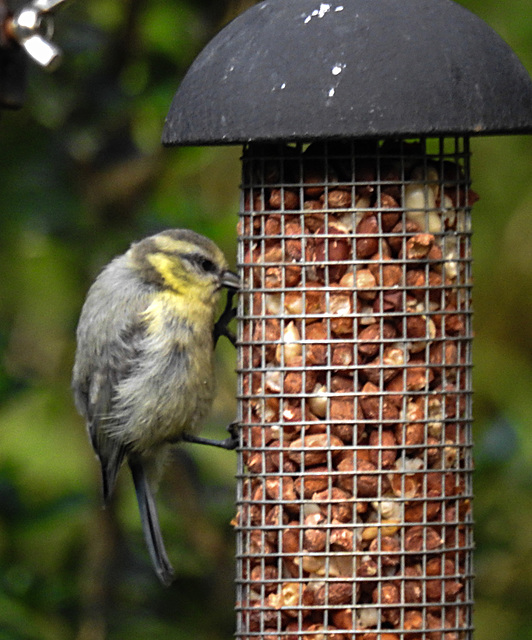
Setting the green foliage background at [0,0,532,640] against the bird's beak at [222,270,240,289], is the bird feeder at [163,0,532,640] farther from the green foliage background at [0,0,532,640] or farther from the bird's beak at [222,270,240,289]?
the green foliage background at [0,0,532,640]

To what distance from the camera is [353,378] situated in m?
3.85

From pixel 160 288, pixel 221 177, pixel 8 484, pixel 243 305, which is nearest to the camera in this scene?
pixel 243 305

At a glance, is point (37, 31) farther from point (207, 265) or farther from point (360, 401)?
point (360, 401)

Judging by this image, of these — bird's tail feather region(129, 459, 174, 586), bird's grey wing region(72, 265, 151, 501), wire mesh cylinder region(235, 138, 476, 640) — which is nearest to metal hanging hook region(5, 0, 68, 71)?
wire mesh cylinder region(235, 138, 476, 640)

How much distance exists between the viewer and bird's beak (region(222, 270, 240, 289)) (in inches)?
173

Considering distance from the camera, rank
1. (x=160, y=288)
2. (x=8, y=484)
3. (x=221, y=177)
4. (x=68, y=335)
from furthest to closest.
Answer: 1. (x=221, y=177)
2. (x=68, y=335)
3. (x=8, y=484)
4. (x=160, y=288)

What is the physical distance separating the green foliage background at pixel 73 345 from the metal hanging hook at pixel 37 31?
169 cm

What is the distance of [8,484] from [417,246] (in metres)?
2.60

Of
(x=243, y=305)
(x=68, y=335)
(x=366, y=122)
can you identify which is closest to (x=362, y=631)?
(x=243, y=305)

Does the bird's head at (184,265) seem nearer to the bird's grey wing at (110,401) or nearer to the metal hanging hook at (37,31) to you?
the bird's grey wing at (110,401)

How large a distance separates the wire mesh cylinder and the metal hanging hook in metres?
0.75

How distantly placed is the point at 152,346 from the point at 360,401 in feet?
3.79

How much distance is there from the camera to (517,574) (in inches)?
224

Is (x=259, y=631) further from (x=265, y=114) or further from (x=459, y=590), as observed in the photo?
(x=265, y=114)
